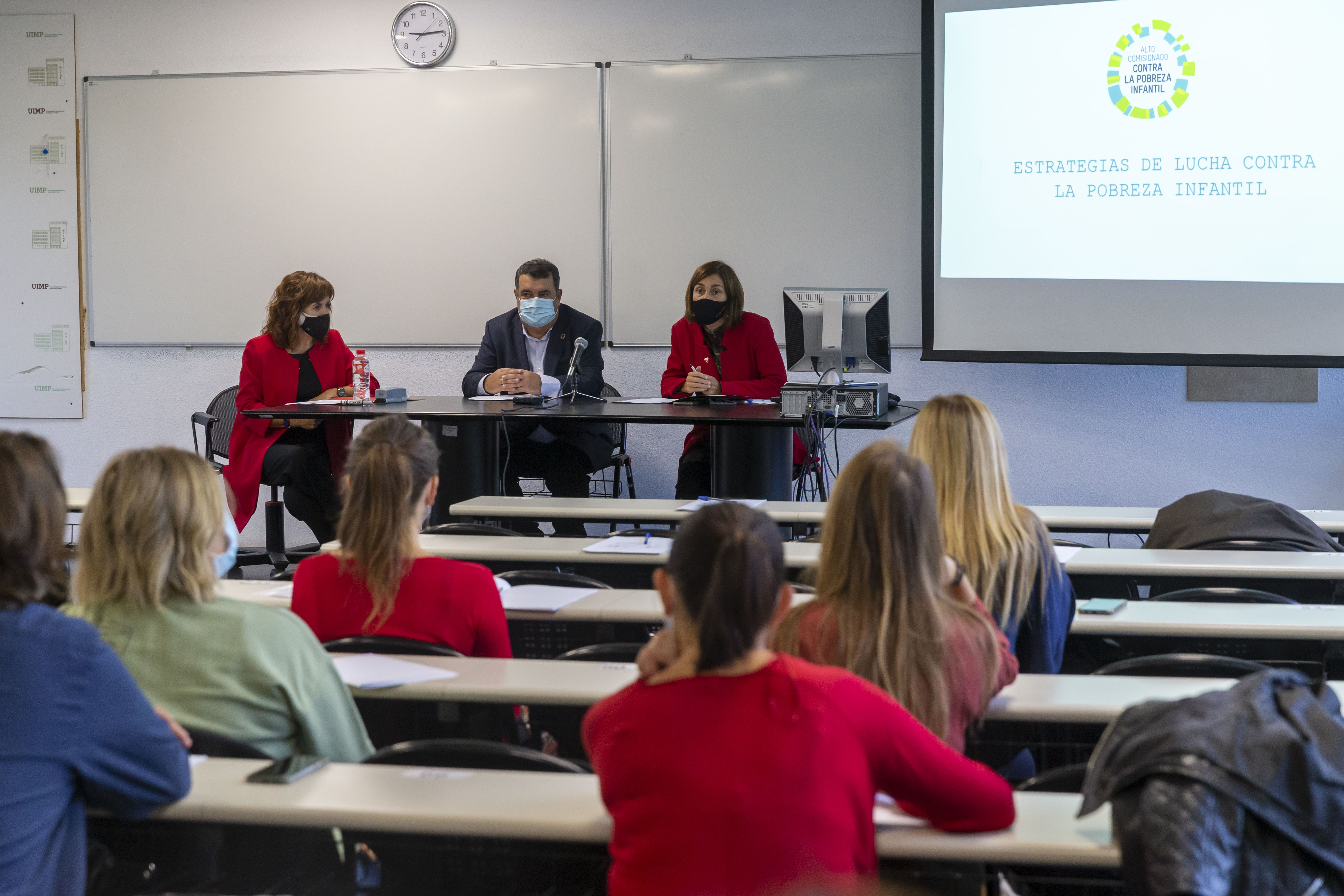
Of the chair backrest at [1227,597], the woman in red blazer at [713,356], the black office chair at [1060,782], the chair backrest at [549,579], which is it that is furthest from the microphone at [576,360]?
the black office chair at [1060,782]

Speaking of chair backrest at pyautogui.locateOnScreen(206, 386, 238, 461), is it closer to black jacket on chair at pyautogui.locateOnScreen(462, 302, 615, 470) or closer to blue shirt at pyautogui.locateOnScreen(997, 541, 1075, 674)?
black jacket on chair at pyautogui.locateOnScreen(462, 302, 615, 470)

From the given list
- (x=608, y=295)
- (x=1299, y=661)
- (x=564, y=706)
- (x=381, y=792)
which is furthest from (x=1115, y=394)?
(x=381, y=792)

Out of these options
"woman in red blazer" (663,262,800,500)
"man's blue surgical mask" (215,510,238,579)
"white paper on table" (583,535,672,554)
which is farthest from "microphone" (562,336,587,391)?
"man's blue surgical mask" (215,510,238,579)

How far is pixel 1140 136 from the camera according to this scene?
4824 millimetres

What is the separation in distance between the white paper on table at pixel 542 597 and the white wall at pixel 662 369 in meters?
3.30

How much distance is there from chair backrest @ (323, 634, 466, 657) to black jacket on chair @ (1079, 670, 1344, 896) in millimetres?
1164

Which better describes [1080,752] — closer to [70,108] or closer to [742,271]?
[742,271]

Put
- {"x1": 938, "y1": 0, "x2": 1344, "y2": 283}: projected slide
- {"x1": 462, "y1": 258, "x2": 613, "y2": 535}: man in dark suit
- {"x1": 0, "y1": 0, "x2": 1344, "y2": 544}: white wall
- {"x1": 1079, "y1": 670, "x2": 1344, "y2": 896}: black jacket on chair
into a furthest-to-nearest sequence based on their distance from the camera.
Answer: {"x1": 0, "y1": 0, "x2": 1344, "y2": 544}: white wall, {"x1": 462, "y1": 258, "x2": 613, "y2": 535}: man in dark suit, {"x1": 938, "y1": 0, "x2": 1344, "y2": 283}: projected slide, {"x1": 1079, "y1": 670, "x2": 1344, "y2": 896}: black jacket on chair

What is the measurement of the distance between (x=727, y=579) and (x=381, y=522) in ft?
3.18

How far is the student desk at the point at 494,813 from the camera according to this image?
1.21 m

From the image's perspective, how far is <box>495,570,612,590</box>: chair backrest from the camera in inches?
102

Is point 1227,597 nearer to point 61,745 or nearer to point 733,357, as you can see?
point 61,745

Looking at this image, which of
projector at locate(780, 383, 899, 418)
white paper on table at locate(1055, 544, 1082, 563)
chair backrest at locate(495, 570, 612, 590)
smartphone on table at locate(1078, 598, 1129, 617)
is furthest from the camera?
projector at locate(780, 383, 899, 418)

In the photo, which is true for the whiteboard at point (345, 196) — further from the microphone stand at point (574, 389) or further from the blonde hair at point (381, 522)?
the blonde hair at point (381, 522)
